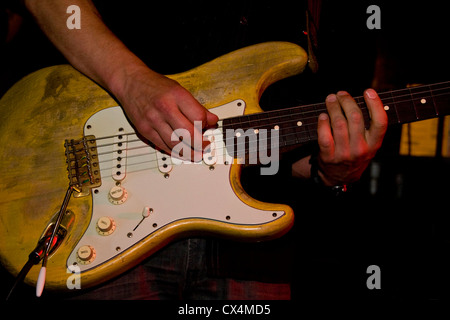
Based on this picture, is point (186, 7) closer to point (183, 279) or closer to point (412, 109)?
point (412, 109)

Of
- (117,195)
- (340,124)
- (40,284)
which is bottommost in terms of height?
(40,284)

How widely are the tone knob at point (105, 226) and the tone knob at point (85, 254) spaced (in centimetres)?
6

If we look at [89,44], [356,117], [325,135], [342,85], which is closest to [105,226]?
[89,44]

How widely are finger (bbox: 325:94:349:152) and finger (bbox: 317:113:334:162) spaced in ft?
0.05

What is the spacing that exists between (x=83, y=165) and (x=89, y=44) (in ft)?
1.54

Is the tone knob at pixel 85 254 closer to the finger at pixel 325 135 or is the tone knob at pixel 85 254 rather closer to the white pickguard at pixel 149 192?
the white pickguard at pixel 149 192

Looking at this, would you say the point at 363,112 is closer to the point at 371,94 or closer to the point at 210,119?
the point at 371,94

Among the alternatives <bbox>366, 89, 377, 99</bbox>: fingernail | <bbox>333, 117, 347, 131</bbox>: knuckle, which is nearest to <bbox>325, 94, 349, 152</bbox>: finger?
<bbox>333, 117, 347, 131</bbox>: knuckle

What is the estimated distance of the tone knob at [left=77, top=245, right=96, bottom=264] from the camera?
0.91m

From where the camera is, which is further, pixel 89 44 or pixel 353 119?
pixel 89 44

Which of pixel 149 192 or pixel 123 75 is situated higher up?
pixel 123 75

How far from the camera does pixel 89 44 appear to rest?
1093 millimetres

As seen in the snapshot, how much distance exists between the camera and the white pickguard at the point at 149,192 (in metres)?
0.95

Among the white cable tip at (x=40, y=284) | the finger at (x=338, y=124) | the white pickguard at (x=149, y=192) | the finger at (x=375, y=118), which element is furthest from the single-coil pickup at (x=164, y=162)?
the finger at (x=375, y=118)
